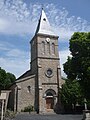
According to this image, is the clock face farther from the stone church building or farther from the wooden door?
the wooden door

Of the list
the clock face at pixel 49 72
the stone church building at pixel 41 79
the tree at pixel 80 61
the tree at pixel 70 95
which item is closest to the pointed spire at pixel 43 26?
the stone church building at pixel 41 79

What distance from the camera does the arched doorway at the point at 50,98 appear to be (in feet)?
115

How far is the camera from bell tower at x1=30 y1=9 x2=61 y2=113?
3475 cm

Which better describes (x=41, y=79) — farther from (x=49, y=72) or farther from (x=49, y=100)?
(x=49, y=100)

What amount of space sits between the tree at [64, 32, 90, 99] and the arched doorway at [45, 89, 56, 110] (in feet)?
44.7

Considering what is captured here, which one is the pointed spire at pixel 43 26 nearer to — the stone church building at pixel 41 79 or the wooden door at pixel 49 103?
the stone church building at pixel 41 79

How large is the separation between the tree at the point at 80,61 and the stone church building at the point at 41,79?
13.1 meters

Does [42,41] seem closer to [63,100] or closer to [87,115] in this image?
[63,100]

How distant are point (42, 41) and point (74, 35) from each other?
53.7ft

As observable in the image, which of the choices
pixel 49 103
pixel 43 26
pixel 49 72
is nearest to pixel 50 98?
pixel 49 103

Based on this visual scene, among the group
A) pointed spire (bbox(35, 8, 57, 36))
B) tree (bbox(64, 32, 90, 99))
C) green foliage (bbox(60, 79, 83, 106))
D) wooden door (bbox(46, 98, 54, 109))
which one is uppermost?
pointed spire (bbox(35, 8, 57, 36))

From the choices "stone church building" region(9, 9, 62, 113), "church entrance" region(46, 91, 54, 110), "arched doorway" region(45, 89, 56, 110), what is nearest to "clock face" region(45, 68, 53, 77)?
"stone church building" region(9, 9, 62, 113)

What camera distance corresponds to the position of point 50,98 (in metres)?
35.6

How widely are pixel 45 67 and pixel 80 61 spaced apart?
16266 mm
